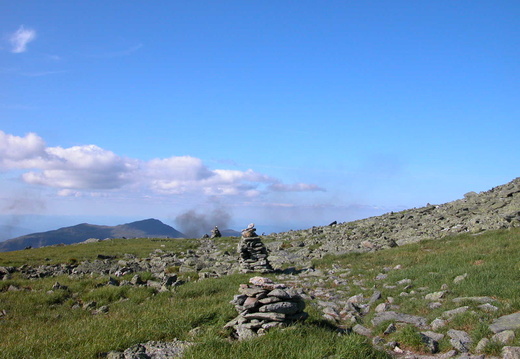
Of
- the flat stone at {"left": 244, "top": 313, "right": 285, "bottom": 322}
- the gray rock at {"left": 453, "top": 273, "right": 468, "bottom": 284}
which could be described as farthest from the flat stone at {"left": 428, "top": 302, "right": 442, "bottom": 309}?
the flat stone at {"left": 244, "top": 313, "right": 285, "bottom": 322}

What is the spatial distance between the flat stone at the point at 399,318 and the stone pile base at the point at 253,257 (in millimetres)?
11102

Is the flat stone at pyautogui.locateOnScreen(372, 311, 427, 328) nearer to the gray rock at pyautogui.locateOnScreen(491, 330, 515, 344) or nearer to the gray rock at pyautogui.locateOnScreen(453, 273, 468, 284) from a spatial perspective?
the gray rock at pyautogui.locateOnScreen(491, 330, 515, 344)

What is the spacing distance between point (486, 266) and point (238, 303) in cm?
1129

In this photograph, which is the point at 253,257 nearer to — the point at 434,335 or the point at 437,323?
the point at 437,323

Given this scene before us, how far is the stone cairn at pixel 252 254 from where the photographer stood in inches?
917

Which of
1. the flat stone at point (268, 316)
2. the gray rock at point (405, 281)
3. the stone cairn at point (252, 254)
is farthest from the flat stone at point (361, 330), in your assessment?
the stone cairn at point (252, 254)

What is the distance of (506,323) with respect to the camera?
976cm

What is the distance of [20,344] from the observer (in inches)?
379

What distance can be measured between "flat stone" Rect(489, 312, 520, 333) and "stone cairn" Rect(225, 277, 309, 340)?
5063 millimetres

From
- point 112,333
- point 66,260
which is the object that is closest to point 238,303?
point 112,333

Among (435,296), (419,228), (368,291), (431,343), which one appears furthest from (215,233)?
(431,343)

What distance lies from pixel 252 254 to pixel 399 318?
43.0ft

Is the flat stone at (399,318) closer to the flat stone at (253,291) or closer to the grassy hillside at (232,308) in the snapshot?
the grassy hillside at (232,308)

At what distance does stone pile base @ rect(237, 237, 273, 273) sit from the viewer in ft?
76.2
